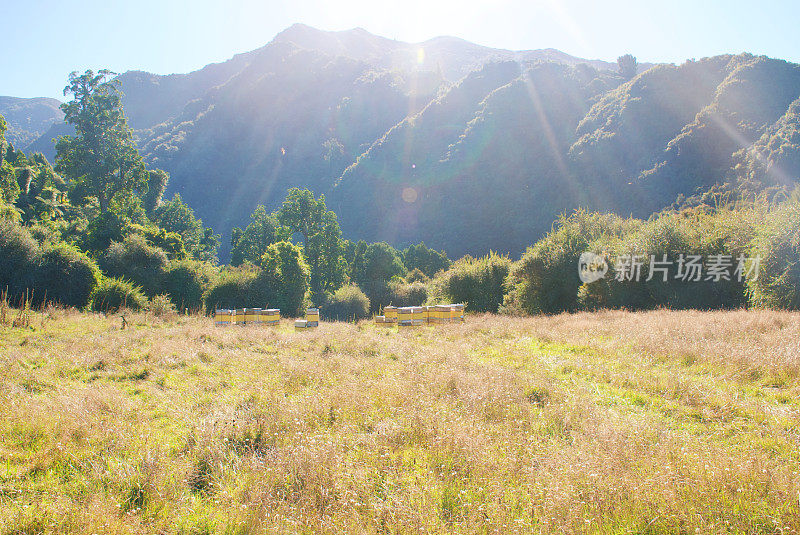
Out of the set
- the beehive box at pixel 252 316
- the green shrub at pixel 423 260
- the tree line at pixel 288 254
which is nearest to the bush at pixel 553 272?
the tree line at pixel 288 254

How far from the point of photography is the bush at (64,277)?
71.1 feet

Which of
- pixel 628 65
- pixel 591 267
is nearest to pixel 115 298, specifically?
pixel 591 267

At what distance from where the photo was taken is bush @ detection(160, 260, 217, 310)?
32188 mm

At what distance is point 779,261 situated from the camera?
15.6 metres

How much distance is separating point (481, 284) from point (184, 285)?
2552cm

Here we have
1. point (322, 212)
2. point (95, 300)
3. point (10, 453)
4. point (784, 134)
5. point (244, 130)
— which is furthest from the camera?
point (244, 130)

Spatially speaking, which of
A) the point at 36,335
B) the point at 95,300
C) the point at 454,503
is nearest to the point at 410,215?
the point at 95,300

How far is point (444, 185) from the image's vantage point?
365 feet

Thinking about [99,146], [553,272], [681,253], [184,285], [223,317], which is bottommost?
[223,317]

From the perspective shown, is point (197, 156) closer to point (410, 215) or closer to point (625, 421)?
point (410, 215)

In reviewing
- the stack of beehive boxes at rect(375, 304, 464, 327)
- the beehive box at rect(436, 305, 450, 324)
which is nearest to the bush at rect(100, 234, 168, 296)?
the stack of beehive boxes at rect(375, 304, 464, 327)

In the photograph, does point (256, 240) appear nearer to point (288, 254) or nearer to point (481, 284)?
point (288, 254)

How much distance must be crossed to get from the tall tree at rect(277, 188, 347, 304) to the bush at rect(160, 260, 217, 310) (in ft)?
46.0

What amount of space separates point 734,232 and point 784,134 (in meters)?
68.3
